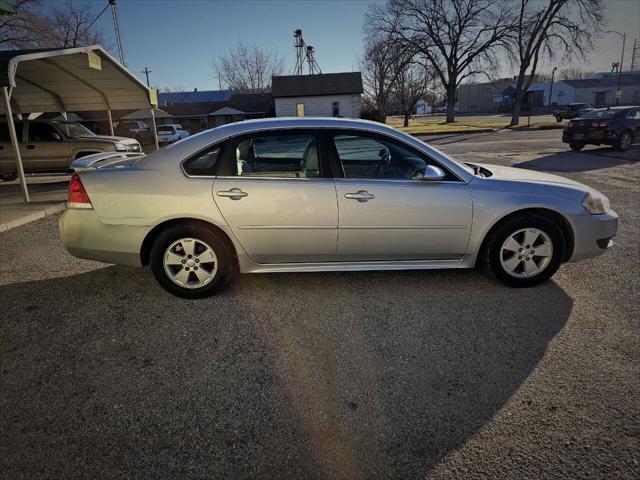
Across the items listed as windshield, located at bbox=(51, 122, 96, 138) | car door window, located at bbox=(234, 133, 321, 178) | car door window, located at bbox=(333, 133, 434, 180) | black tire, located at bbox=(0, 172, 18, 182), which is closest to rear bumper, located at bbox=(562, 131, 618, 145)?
car door window, located at bbox=(333, 133, 434, 180)

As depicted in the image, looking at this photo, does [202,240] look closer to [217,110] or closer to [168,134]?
[168,134]

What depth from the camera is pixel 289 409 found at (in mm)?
2332

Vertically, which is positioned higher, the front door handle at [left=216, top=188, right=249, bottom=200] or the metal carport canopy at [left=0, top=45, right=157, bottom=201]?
the metal carport canopy at [left=0, top=45, right=157, bottom=201]

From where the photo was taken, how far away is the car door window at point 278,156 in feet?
12.0

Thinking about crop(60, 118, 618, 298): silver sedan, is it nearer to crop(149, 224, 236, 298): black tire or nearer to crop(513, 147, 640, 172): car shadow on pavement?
crop(149, 224, 236, 298): black tire

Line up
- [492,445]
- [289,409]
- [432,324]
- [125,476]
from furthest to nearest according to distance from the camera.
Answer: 1. [432,324]
2. [289,409]
3. [492,445]
4. [125,476]

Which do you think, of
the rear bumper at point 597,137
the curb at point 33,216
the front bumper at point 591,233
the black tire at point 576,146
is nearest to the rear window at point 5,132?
the curb at point 33,216

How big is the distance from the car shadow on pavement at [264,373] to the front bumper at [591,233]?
44 cm

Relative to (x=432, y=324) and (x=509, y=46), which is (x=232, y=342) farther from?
(x=509, y=46)

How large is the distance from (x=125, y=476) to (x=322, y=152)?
2.79 metres

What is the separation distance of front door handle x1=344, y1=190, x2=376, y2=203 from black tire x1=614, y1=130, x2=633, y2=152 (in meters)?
16.0

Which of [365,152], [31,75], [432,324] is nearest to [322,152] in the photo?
[365,152]

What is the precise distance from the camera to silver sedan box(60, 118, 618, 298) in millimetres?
3564

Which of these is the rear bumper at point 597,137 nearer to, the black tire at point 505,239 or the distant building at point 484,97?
the black tire at point 505,239
